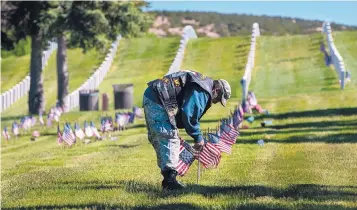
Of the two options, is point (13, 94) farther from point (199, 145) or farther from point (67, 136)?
point (199, 145)

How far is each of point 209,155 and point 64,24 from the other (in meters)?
23.1

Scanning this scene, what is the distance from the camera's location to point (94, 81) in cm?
4425

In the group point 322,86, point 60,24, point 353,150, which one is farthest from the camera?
point 322,86

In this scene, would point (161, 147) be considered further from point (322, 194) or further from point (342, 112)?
point (342, 112)

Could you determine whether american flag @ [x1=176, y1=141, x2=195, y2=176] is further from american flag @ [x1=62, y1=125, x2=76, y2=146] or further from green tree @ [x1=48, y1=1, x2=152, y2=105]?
green tree @ [x1=48, y1=1, x2=152, y2=105]

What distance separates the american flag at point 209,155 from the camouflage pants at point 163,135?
4.65 ft

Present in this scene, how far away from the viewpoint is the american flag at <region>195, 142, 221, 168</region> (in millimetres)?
11883

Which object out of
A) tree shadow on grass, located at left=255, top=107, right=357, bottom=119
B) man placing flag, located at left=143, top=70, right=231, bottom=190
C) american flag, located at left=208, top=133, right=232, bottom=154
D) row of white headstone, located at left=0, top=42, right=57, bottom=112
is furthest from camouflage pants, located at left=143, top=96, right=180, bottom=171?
row of white headstone, located at left=0, top=42, right=57, bottom=112

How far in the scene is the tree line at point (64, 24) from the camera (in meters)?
34.2

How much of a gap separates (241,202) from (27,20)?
2742cm

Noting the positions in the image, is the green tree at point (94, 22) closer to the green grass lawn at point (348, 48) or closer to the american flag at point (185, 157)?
the green grass lawn at point (348, 48)

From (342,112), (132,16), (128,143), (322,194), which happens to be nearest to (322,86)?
(132,16)

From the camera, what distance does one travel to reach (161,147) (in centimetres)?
1028

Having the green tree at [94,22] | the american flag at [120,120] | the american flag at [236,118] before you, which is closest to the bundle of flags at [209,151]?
the american flag at [236,118]
